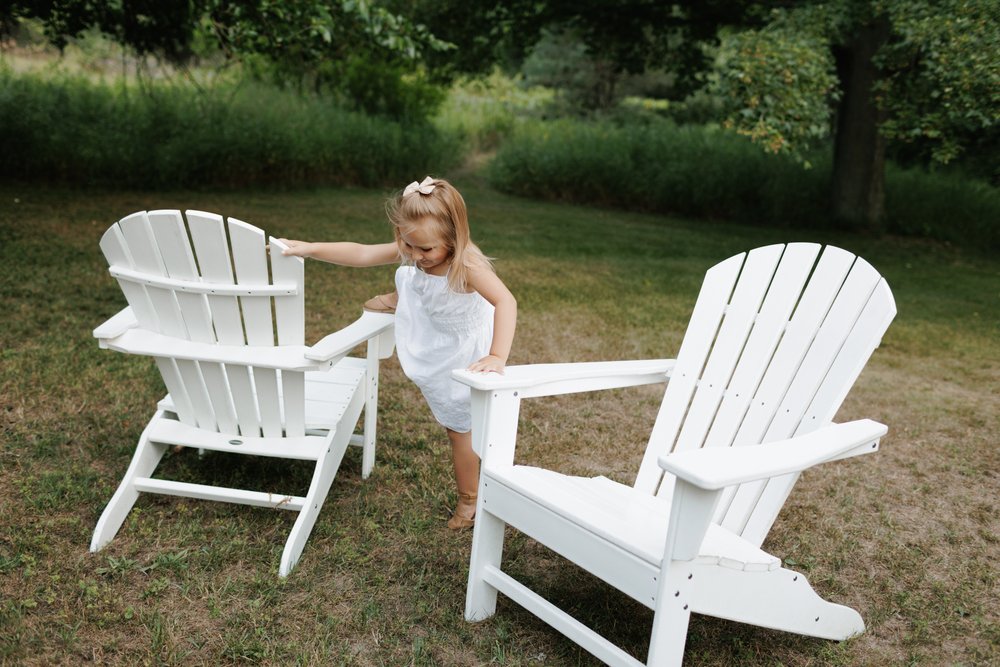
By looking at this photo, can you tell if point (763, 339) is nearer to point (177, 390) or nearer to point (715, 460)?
point (715, 460)

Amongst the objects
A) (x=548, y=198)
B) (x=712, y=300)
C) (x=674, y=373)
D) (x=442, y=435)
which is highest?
(x=712, y=300)

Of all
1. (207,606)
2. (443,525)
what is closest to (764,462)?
(443,525)

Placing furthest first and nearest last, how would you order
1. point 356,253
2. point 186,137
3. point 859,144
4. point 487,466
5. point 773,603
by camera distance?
point 859,144 < point 186,137 < point 356,253 < point 487,466 < point 773,603

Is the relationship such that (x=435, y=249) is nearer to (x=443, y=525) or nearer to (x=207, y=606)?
(x=443, y=525)

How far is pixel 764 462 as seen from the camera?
1.94 meters

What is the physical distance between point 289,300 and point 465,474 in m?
0.87

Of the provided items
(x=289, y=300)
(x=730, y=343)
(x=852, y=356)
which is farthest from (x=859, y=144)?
(x=289, y=300)

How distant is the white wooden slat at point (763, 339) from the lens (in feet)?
8.84

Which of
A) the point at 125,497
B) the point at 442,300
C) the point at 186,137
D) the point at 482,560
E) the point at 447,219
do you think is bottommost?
the point at 186,137

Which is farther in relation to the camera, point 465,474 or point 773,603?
point 465,474

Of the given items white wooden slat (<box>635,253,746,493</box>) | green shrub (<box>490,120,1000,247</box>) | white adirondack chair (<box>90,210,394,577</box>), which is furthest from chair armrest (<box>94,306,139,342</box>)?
green shrub (<box>490,120,1000,247</box>)

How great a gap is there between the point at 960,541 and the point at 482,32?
9756 millimetres

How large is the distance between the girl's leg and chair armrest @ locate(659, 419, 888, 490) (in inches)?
44.7

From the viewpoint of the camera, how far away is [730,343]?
110 inches
